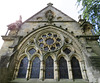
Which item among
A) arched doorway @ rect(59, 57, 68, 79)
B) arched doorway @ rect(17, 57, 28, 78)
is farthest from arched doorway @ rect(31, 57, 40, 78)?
arched doorway @ rect(59, 57, 68, 79)

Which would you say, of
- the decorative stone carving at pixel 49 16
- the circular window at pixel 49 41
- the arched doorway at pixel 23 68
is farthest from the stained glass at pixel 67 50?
the decorative stone carving at pixel 49 16

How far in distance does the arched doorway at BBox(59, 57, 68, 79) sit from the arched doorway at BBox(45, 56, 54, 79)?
0.53m

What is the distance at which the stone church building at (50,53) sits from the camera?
13.9ft

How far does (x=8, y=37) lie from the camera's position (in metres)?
6.07

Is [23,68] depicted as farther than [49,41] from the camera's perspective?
No

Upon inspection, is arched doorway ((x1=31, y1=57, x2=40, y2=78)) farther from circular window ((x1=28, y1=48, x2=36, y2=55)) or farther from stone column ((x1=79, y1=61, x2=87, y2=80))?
stone column ((x1=79, y1=61, x2=87, y2=80))

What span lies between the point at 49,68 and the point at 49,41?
2.24 metres

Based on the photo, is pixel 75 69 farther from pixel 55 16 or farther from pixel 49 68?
pixel 55 16

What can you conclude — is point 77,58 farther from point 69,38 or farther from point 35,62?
point 35,62

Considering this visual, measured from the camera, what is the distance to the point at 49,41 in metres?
6.23

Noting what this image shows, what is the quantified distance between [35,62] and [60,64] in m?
1.68

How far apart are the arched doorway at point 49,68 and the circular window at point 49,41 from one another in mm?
822

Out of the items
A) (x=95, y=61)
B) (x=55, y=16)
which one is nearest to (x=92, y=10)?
(x=55, y=16)

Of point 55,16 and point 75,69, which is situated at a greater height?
point 55,16
